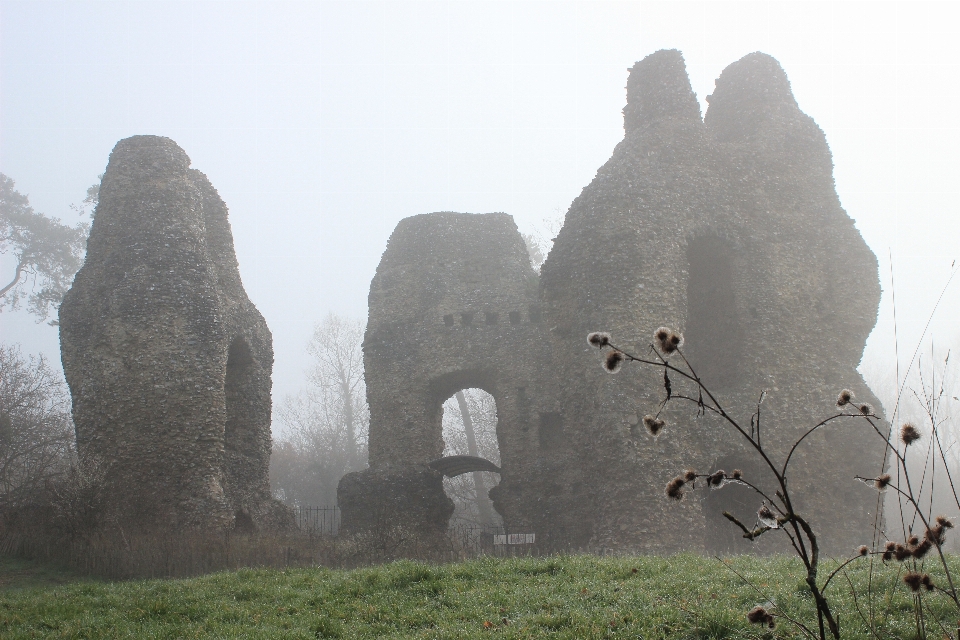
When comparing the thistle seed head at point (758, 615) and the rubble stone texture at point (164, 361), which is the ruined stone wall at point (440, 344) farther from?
the thistle seed head at point (758, 615)

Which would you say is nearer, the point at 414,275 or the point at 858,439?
the point at 858,439

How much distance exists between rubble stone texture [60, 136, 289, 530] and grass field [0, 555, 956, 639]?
175 inches

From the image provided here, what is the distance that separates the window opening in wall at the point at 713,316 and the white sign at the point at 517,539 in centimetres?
553

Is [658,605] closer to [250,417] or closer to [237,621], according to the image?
[237,621]

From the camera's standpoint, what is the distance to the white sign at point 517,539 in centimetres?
1778

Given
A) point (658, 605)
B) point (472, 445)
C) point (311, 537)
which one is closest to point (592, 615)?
point (658, 605)

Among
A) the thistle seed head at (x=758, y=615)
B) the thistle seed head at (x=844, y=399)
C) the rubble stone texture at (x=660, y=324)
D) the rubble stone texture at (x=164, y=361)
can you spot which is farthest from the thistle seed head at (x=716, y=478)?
the rubble stone texture at (x=164, y=361)

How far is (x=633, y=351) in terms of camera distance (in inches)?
634

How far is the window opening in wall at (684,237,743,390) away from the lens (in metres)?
17.8

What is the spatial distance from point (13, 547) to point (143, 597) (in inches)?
250

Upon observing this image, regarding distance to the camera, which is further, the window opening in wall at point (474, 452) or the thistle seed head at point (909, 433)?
the window opening in wall at point (474, 452)

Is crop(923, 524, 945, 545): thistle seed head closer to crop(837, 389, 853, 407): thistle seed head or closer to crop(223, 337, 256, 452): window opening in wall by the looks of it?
crop(837, 389, 853, 407): thistle seed head

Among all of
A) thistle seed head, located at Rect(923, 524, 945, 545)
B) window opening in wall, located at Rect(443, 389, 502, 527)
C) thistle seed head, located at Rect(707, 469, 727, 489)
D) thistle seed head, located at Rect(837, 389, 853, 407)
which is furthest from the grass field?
window opening in wall, located at Rect(443, 389, 502, 527)

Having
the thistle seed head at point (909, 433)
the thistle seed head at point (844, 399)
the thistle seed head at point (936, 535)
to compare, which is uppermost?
the thistle seed head at point (844, 399)
